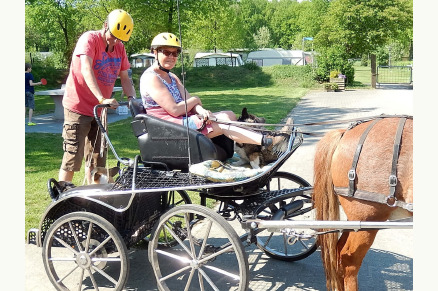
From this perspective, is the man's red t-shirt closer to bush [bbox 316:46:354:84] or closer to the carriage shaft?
the carriage shaft

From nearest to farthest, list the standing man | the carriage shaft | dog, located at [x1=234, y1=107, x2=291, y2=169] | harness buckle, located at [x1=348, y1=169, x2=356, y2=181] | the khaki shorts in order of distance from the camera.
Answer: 1. the carriage shaft
2. harness buckle, located at [x1=348, y1=169, x2=356, y2=181]
3. dog, located at [x1=234, y1=107, x2=291, y2=169]
4. the standing man
5. the khaki shorts

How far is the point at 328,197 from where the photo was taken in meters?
3.28

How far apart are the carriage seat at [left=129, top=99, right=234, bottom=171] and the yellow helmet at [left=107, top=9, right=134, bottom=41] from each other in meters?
0.88

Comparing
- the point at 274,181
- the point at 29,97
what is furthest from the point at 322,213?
the point at 29,97

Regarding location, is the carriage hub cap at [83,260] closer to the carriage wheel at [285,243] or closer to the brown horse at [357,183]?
the carriage wheel at [285,243]

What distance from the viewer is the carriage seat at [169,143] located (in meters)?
3.63

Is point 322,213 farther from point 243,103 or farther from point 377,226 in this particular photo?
point 243,103

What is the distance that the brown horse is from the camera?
9.52ft

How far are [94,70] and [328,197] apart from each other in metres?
2.62

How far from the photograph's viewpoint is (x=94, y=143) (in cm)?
491

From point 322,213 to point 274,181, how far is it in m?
3.33

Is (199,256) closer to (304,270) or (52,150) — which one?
(304,270)

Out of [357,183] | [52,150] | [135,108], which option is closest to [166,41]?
[135,108]

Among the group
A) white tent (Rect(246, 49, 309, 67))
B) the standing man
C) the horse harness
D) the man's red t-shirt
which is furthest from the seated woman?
white tent (Rect(246, 49, 309, 67))
